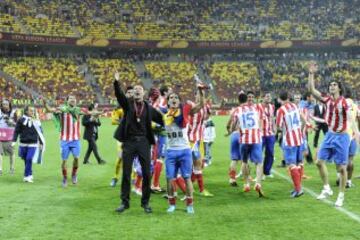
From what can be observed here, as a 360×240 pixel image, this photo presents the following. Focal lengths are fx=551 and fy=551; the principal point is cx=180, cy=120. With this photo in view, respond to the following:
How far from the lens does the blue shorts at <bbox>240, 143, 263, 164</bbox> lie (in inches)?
461

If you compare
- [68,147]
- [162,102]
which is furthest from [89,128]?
[162,102]

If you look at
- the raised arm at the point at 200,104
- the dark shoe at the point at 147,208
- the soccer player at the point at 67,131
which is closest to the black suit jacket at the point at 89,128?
the soccer player at the point at 67,131

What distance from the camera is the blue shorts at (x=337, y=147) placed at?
400 inches

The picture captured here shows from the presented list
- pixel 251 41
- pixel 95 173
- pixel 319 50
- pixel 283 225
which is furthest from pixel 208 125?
pixel 319 50

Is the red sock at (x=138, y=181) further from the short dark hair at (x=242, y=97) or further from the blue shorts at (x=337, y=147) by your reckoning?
the blue shorts at (x=337, y=147)

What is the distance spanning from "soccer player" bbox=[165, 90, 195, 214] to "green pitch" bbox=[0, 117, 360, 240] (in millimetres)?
581

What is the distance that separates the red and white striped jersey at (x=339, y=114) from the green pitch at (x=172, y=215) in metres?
1.44

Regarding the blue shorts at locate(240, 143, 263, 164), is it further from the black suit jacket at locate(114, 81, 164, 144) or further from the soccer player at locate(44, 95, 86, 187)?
the soccer player at locate(44, 95, 86, 187)

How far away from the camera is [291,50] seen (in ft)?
210

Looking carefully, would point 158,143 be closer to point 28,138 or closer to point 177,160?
point 177,160

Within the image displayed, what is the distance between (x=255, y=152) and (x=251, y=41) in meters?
50.7

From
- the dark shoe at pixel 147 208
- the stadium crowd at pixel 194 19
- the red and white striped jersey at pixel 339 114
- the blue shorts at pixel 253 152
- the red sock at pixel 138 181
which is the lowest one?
the dark shoe at pixel 147 208

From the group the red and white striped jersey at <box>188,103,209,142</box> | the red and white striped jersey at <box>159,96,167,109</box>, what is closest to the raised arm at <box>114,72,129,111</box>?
the red and white striped jersey at <box>159,96,167,109</box>

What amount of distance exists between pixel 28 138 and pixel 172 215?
20.6 feet
